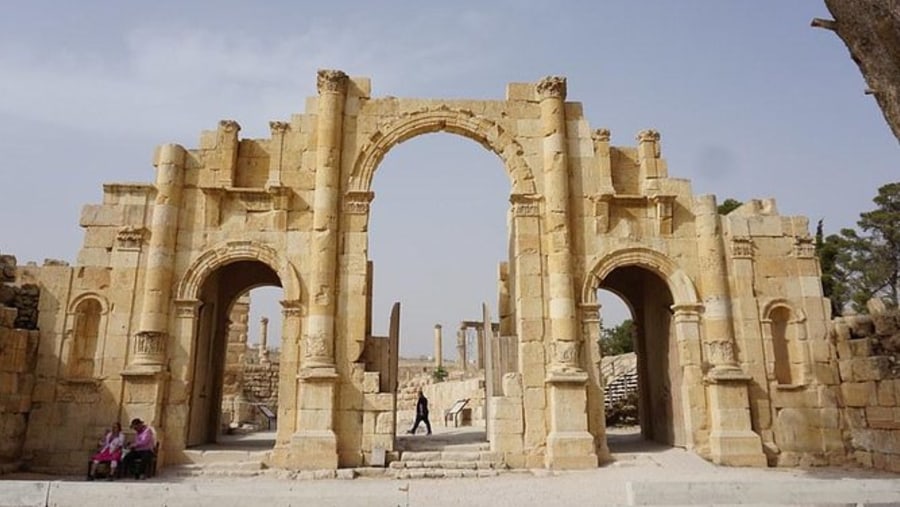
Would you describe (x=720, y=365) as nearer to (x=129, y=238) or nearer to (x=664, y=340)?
(x=664, y=340)

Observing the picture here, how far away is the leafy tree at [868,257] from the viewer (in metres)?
30.9

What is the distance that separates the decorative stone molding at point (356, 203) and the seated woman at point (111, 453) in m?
5.51

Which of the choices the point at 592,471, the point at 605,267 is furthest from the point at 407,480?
the point at 605,267

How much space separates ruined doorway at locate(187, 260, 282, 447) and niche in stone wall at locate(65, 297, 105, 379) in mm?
1747

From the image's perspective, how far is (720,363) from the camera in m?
12.1

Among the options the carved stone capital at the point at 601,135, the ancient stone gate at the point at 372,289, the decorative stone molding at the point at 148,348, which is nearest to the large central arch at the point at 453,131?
the ancient stone gate at the point at 372,289

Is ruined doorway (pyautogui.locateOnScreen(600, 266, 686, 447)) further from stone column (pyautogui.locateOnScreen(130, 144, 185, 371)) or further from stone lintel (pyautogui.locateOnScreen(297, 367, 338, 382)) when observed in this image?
stone column (pyautogui.locateOnScreen(130, 144, 185, 371))

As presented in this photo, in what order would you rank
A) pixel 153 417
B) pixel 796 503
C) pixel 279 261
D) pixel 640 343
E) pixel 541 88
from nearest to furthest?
1. pixel 796 503
2. pixel 153 417
3. pixel 279 261
4. pixel 541 88
5. pixel 640 343

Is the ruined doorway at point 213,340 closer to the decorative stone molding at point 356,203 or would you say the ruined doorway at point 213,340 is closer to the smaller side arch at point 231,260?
the smaller side arch at point 231,260

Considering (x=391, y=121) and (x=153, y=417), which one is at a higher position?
(x=391, y=121)

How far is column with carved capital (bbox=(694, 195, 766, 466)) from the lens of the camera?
11594 millimetres

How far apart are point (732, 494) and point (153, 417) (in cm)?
938

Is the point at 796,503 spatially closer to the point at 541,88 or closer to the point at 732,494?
the point at 732,494

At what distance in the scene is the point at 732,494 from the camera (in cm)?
645
